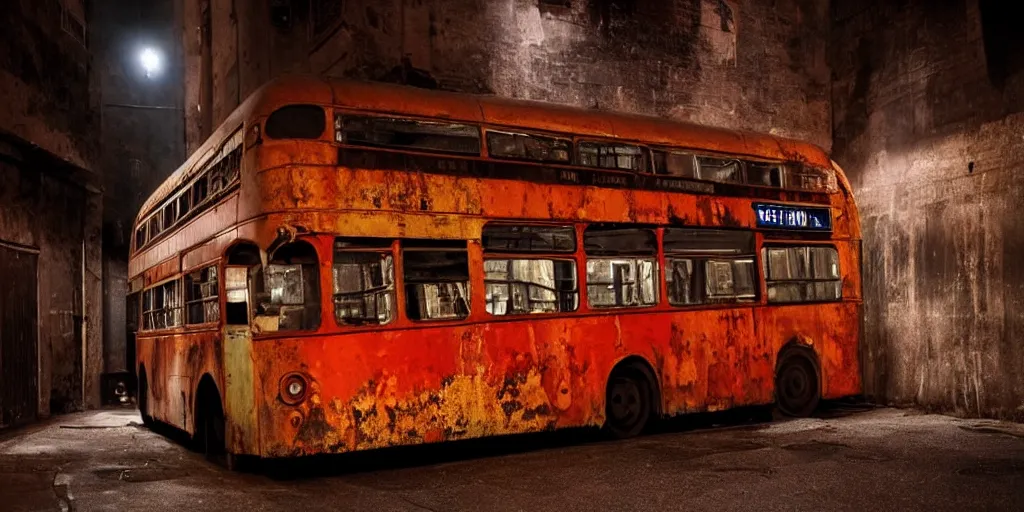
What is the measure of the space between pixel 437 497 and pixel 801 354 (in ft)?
20.8

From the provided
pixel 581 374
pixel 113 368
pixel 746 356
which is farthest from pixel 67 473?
pixel 113 368

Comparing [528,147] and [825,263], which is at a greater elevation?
[528,147]

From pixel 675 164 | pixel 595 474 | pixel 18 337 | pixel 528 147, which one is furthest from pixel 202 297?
pixel 18 337

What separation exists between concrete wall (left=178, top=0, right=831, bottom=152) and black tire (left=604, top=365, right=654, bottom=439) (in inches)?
231

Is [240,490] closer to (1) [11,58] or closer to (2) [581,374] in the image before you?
(2) [581,374]

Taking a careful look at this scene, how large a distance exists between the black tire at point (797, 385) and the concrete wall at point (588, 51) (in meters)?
4.94

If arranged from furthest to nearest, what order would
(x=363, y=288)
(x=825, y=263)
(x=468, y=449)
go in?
(x=825, y=263), (x=468, y=449), (x=363, y=288)

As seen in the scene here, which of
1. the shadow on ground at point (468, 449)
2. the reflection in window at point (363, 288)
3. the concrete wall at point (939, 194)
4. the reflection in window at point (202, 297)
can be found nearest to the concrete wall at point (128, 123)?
the reflection in window at point (202, 297)

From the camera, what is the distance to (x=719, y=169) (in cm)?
1081

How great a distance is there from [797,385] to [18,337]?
40.9 feet

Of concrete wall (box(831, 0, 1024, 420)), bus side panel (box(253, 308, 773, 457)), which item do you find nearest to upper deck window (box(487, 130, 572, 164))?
bus side panel (box(253, 308, 773, 457))

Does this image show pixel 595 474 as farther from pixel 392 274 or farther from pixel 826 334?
pixel 826 334

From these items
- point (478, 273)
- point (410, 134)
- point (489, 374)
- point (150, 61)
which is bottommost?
point (489, 374)

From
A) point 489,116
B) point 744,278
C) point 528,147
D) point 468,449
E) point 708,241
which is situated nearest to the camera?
point 489,116
